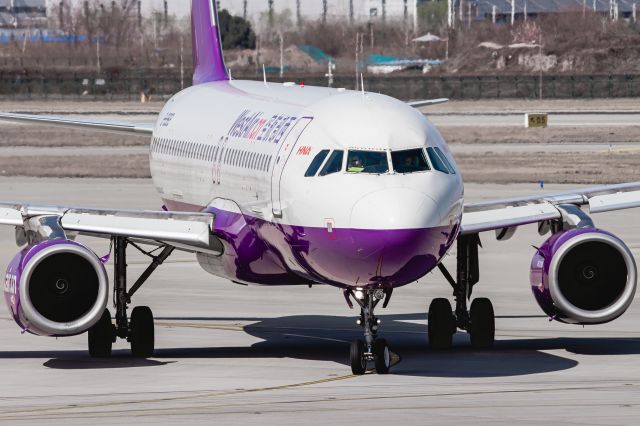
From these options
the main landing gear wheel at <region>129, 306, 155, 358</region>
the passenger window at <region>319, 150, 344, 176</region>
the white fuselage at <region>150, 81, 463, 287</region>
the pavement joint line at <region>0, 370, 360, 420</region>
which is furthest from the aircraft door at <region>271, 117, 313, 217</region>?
the main landing gear wheel at <region>129, 306, 155, 358</region>

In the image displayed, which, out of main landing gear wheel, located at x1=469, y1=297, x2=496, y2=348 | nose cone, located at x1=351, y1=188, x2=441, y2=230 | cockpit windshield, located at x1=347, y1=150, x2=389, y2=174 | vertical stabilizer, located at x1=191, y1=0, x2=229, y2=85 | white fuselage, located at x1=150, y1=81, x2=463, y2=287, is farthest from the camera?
vertical stabilizer, located at x1=191, y1=0, x2=229, y2=85

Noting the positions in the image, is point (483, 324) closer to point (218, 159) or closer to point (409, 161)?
point (409, 161)

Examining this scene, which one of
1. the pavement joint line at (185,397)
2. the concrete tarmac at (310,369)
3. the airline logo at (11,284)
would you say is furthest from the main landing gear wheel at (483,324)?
the airline logo at (11,284)

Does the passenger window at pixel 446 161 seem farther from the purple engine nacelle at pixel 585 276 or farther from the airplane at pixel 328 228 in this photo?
the purple engine nacelle at pixel 585 276

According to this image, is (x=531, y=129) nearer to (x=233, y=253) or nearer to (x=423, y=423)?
(x=233, y=253)

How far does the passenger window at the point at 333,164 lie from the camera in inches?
893

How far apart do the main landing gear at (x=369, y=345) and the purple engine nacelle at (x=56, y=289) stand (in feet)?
13.2

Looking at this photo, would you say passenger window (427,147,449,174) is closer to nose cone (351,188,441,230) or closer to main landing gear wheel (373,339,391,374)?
nose cone (351,188,441,230)

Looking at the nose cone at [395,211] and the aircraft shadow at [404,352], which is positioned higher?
the nose cone at [395,211]

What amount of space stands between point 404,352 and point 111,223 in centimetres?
541

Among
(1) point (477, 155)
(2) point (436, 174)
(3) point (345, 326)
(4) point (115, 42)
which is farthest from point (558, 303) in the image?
(4) point (115, 42)

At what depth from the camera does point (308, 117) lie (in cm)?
2475

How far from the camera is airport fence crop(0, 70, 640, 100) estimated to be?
134 metres

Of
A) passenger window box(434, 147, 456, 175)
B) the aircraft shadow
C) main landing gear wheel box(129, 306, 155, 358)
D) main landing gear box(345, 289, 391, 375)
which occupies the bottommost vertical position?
the aircraft shadow
